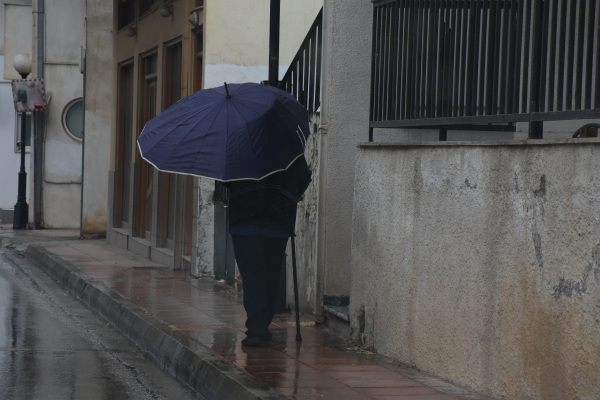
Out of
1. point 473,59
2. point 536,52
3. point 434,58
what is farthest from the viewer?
point 434,58

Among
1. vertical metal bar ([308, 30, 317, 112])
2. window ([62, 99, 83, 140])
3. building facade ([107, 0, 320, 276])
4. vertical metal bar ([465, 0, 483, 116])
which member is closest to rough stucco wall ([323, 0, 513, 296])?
vertical metal bar ([308, 30, 317, 112])

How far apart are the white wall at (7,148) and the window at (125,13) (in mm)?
10201

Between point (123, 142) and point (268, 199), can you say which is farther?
point (123, 142)

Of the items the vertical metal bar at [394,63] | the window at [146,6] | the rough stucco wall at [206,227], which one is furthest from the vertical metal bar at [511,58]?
the window at [146,6]

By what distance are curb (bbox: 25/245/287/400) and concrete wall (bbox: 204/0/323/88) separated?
289 centimetres

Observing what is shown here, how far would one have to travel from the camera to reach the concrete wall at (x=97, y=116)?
18.0 m

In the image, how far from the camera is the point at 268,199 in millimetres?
Answer: 6812

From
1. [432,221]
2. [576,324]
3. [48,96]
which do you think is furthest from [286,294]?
[48,96]

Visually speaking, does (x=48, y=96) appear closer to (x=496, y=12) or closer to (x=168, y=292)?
(x=168, y=292)

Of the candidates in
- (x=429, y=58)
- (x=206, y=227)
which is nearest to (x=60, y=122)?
(x=206, y=227)

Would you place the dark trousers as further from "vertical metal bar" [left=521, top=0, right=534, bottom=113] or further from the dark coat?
"vertical metal bar" [left=521, top=0, right=534, bottom=113]

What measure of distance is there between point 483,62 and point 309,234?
292cm

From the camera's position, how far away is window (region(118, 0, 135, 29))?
1611cm

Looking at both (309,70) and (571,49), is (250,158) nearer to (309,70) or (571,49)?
(571,49)
